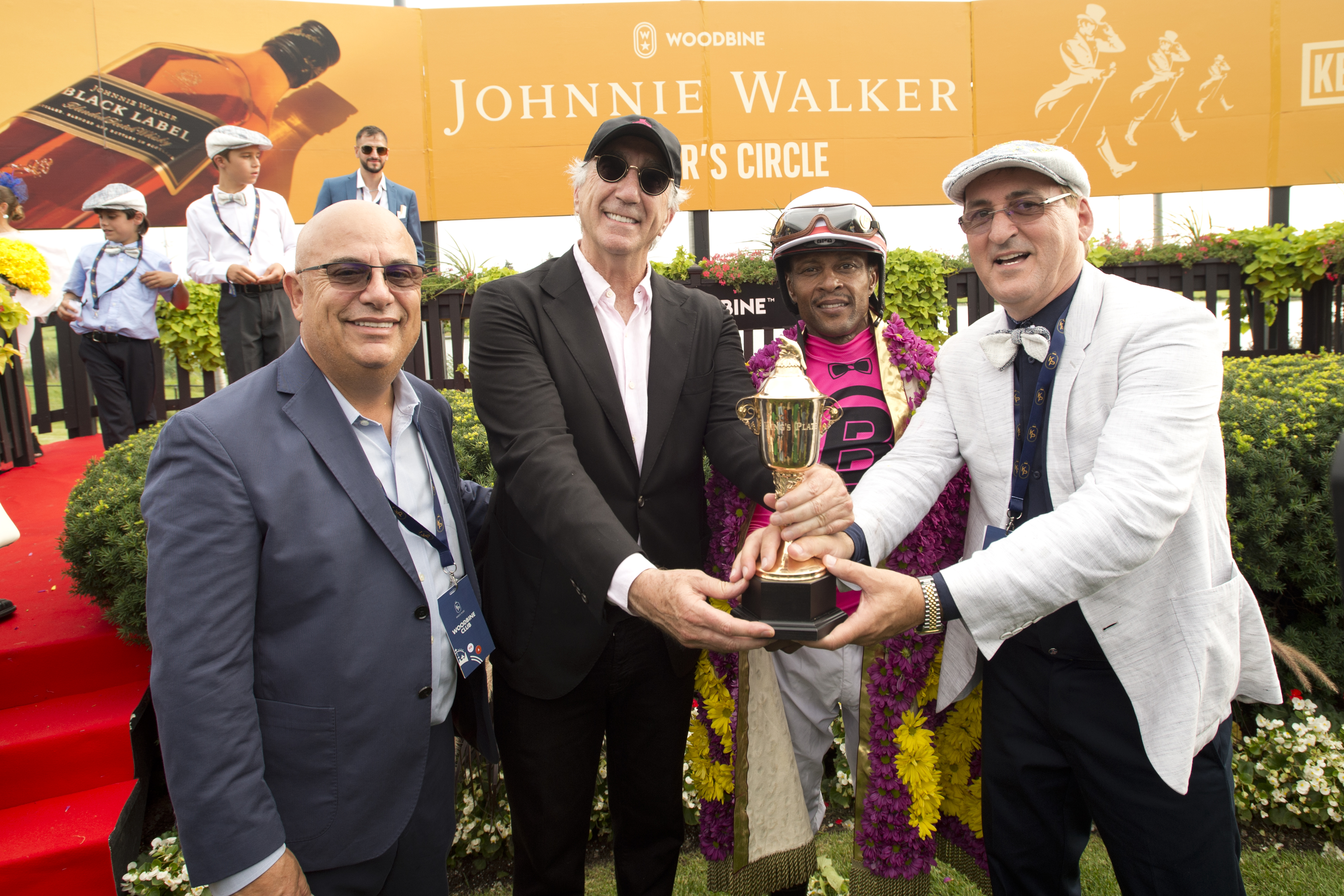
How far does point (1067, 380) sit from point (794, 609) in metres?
0.98

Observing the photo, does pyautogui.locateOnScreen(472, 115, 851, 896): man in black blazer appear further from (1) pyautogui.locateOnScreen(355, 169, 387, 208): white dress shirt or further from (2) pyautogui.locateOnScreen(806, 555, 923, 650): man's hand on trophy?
(1) pyautogui.locateOnScreen(355, 169, 387, 208): white dress shirt

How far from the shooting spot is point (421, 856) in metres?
2.08

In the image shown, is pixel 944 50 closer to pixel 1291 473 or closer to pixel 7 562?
pixel 1291 473

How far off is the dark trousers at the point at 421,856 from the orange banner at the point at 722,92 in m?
10.3

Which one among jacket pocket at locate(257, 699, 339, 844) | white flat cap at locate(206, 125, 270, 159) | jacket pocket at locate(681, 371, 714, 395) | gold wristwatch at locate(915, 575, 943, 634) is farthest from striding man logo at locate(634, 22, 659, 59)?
jacket pocket at locate(257, 699, 339, 844)

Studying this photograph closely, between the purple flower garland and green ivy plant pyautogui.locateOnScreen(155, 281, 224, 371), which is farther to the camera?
green ivy plant pyautogui.locateOnScreen(155, 281, 224, 371)

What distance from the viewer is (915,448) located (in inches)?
96.7

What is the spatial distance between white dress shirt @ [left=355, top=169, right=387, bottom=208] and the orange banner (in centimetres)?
430

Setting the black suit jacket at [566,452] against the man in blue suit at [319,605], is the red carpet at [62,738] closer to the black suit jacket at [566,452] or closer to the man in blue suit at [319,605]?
the man in blue suit at [319,605]

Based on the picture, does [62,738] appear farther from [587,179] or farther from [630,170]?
[630,170]

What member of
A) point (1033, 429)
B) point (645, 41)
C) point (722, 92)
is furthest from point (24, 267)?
point (722, 92)

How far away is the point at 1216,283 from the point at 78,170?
15310 millimetres

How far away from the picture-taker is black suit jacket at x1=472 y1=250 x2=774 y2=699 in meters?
2.22

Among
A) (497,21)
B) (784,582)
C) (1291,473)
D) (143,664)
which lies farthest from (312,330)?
(497,21)
